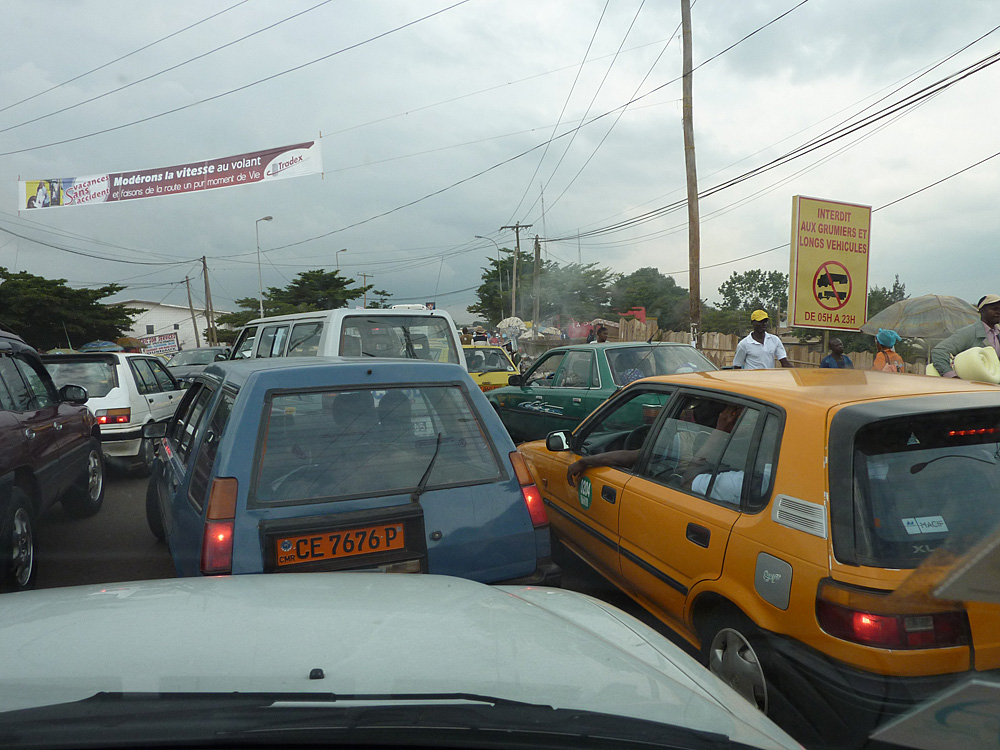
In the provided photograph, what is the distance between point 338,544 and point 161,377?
28.9 feet

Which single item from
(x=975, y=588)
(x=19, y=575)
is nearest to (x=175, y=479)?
(x=19, y=575)

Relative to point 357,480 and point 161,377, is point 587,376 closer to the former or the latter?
point 357,480

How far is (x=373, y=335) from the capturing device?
22.5 ft

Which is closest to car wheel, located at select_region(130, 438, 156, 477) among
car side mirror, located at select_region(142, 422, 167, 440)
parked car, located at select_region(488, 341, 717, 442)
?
car side mirror, located at select_region(142, 422, 167, 440)

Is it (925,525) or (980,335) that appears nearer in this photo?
(925,525)

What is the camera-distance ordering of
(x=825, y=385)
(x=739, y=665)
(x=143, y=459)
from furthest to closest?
(x=143, y=459) < (x=825, y=385) < (x=739, y=665)

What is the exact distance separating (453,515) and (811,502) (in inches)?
56.1

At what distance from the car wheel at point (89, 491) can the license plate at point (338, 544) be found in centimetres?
430

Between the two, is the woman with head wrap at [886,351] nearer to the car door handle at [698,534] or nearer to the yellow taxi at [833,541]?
the yellow taxi at [833,541]

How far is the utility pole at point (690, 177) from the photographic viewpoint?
13.7 meters

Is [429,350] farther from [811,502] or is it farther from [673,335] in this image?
[673,335]

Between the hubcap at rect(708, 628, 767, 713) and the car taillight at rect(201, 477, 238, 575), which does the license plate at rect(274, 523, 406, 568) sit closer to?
the car taillight at rect(201, 477, 238, 575)

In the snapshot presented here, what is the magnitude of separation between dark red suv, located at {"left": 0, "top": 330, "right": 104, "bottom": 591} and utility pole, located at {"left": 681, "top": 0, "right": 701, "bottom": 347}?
35.9ft

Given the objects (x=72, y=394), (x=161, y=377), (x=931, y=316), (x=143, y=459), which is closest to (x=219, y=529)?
(x=72, y=394)
